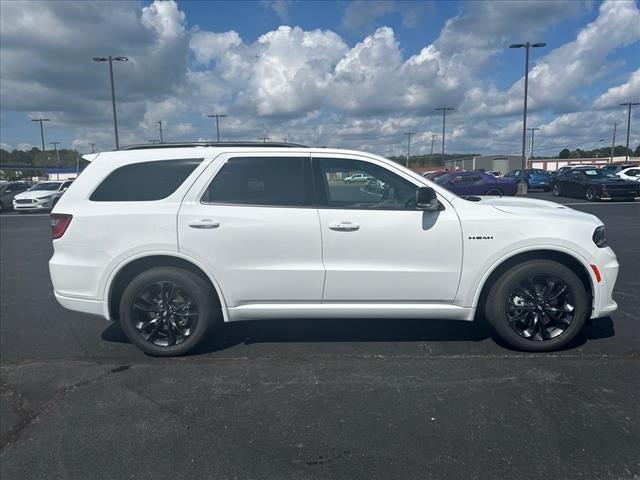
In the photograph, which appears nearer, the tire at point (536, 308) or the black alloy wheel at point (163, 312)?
the tire at point (536, 308)

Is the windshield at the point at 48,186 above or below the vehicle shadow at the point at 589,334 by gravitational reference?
above

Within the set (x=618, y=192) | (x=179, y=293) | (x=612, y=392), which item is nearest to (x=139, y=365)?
(x=179, y=293)

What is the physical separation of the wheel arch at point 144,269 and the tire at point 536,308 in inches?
95.1

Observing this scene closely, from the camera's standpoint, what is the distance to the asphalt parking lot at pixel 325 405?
8.71 ft

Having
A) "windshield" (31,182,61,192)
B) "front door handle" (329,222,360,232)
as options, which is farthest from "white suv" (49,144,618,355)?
"windshield" (31,182,61,192)

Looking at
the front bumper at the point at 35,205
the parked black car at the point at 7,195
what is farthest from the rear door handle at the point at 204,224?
the parked black car at the point at 7,195

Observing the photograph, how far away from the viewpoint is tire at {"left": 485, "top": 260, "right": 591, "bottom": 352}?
3963 millimetres

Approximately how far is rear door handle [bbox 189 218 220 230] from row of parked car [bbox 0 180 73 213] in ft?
70.0

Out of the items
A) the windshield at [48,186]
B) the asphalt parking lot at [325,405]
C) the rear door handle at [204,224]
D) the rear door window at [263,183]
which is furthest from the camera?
the windshield at [48,186]

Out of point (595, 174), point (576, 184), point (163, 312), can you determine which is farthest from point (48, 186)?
point (595, 174)

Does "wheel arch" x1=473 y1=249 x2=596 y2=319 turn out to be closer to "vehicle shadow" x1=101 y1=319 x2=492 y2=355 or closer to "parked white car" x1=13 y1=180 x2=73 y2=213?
"vehicle shadow" x1=101 y1=319 x2=492 y2=355

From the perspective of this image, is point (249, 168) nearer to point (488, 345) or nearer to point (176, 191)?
point (176, 191)

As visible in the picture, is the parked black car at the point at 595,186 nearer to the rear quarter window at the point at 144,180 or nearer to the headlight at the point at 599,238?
the headlight at the point at 599,238

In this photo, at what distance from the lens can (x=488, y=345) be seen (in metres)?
4.27
